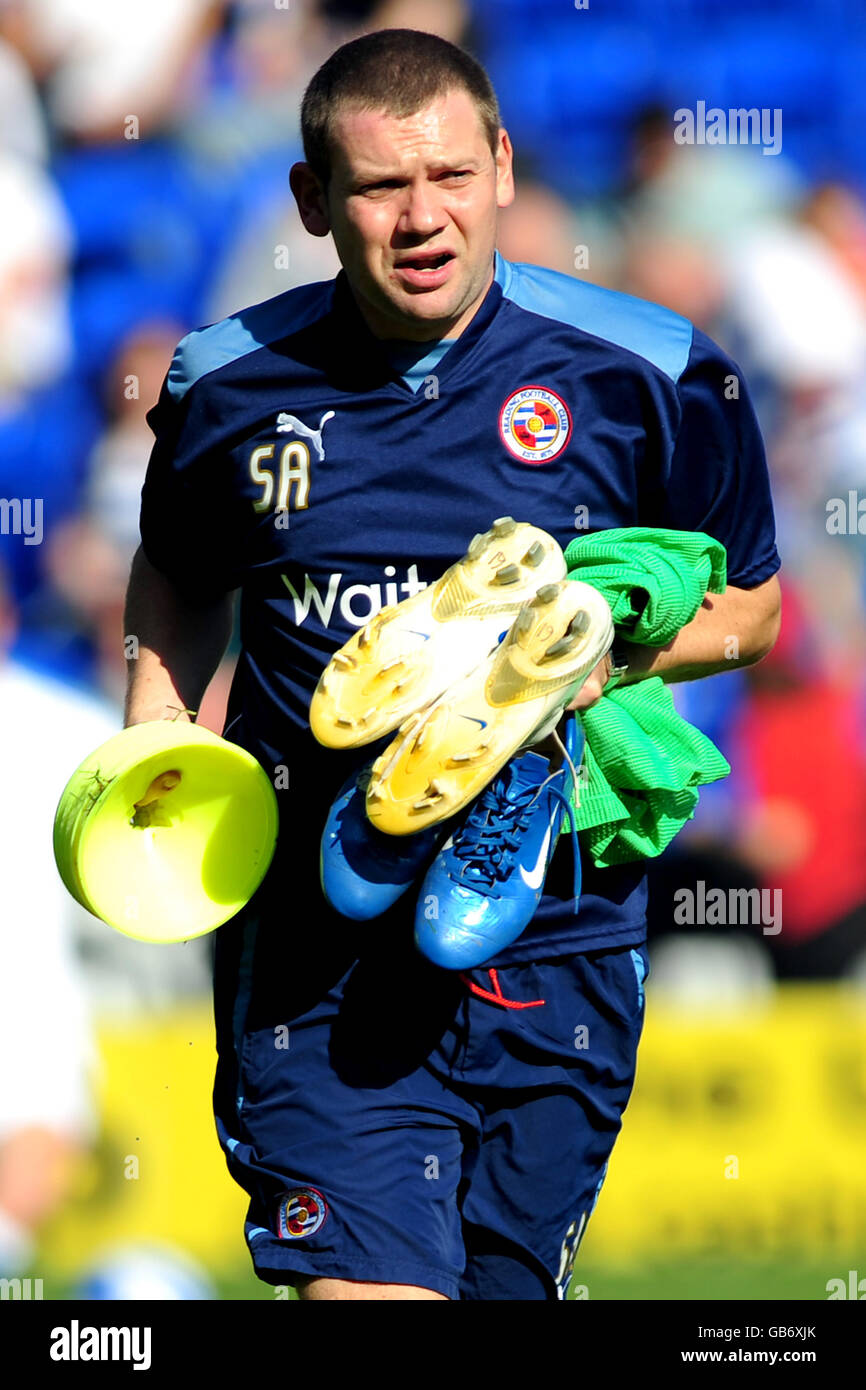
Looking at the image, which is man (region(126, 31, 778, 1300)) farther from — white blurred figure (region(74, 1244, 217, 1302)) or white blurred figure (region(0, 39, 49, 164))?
white blurred figure (region(0, 39, 49, 164))

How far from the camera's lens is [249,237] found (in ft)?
14.8

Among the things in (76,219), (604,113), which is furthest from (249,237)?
(604,113)

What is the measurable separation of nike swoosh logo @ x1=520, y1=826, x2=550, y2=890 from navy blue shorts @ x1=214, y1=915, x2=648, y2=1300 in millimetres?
245

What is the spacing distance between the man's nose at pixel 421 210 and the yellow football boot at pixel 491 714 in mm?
542

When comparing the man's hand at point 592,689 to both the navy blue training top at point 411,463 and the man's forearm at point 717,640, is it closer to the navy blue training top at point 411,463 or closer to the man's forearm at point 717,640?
the man's forearm at point 717,640

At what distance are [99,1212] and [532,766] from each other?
2.35 metres

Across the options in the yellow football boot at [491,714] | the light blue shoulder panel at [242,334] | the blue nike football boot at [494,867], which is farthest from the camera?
the light blue shoulder panel at [242,334]

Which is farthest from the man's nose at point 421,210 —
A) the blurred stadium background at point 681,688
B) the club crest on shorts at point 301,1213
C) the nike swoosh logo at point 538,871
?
the blurred stadium background at point 681,688

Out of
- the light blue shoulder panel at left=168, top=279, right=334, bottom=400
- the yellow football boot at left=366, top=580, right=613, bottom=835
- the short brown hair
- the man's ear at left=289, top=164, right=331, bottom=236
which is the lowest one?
the yellow football boot at left=366, top=580, right=613, bottom=835

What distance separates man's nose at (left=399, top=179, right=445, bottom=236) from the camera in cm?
240

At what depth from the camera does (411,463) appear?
8.31 ft

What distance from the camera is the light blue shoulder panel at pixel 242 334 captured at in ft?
8.75

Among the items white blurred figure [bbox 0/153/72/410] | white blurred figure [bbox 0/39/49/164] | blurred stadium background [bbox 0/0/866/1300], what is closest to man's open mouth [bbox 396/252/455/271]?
blurred stadium background [bbox 0/0/866/1300]
